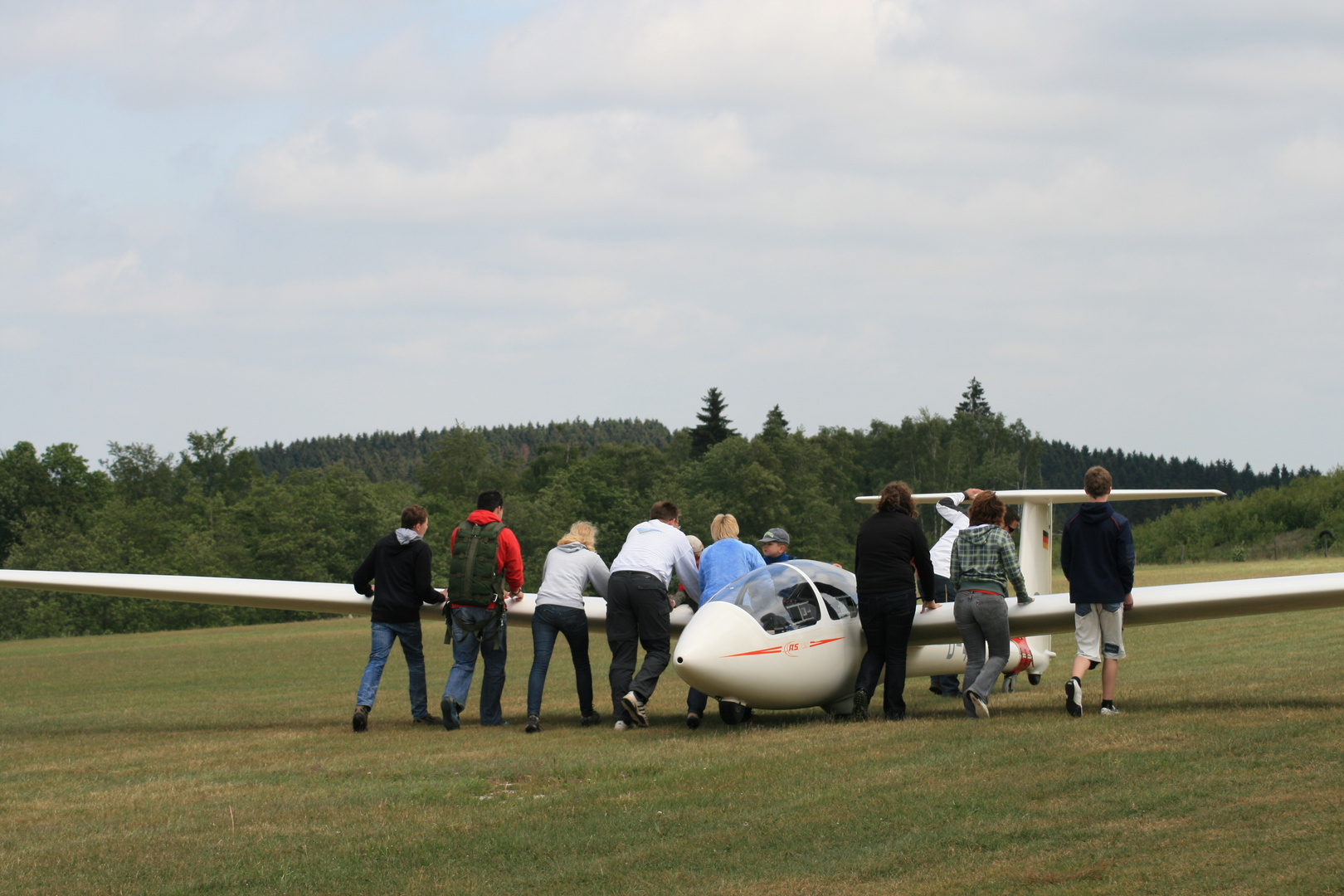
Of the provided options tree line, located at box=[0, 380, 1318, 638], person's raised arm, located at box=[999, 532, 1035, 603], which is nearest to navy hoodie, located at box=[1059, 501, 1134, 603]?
person's raised arm, located at box=[999, 532, 1035, 603]

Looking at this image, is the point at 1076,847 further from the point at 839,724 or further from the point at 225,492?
the point at 225,492

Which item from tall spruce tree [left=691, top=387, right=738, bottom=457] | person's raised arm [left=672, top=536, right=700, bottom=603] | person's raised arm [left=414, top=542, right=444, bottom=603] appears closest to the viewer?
person's raised arm [left=672, top=536, right=700, bottom=603]

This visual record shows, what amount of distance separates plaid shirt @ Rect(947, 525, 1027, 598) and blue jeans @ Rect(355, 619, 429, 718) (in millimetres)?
4889

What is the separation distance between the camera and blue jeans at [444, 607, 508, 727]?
1071cm

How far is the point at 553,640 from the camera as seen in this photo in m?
10.5

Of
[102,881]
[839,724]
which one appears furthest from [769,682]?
[102,881]

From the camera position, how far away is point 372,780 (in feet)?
26.0

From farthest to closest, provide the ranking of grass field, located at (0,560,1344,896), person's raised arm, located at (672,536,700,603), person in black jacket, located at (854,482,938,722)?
person's raised arm, located at (672,536,700,603)
person in black jacket, located at (854,482,938,722)
grass field, located at (0,560,1344,896)

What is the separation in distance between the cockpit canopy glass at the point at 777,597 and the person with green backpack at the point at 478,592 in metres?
2.14

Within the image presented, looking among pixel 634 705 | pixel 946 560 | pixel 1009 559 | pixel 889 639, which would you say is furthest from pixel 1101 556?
pixel 634 705

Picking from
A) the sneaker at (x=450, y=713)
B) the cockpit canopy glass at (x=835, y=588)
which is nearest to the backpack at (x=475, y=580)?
the sneaker at (x=450, y=713)

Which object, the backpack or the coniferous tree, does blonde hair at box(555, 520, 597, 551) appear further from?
the coniferous tree

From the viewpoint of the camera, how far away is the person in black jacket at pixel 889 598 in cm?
982

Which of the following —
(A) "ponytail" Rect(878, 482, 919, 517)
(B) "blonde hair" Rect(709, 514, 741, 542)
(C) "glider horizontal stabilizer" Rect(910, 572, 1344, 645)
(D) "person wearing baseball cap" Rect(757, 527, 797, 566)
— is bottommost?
(C) "glider horizontal stabilizer" Rect(910, 572, 1344, 645)
